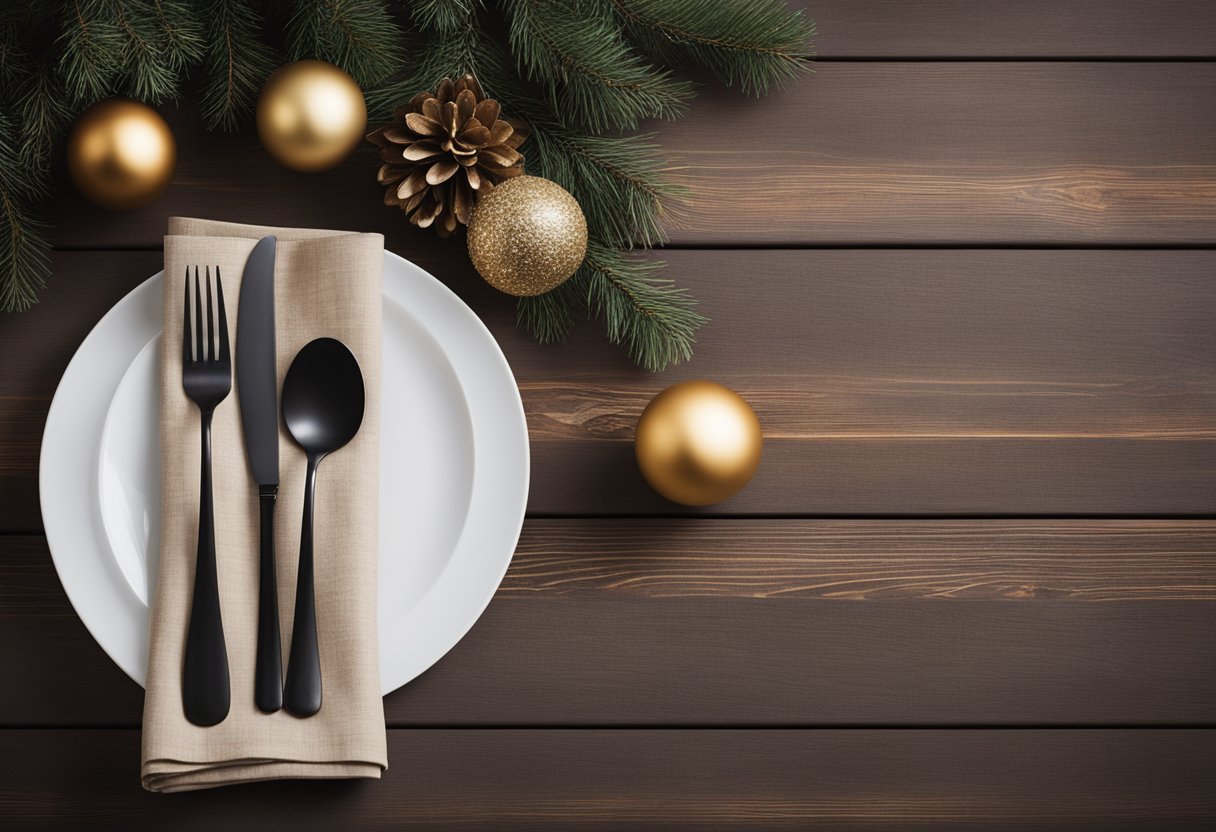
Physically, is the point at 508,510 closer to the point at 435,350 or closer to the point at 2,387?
the point at 435,350

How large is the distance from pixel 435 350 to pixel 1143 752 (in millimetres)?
563

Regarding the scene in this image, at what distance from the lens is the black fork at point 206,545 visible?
0.55 meters

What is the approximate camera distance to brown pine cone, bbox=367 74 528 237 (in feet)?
1.98

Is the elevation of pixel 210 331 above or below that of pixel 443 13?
below

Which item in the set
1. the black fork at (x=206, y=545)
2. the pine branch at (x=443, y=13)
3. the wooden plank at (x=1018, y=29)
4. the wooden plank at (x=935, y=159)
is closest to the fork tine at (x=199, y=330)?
the black fork at (x=206, y=545)

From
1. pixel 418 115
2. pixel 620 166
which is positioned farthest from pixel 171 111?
pixel 620 166

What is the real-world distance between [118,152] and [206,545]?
0.27 meters

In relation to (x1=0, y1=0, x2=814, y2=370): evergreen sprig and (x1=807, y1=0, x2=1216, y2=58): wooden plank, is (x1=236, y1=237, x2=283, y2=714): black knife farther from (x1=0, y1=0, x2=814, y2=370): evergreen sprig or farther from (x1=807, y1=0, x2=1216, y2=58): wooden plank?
(x1=807, y1=0, x2=1216, y2=58): wooden plank

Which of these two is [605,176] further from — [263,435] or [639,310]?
[263,435]

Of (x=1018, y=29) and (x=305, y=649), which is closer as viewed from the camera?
(x=305, y=649)

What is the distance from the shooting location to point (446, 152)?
2.01 ft

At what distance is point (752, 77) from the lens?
669mm

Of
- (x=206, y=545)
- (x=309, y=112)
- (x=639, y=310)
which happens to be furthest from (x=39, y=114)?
(x=639, y=310)

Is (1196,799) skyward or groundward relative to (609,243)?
groundward
